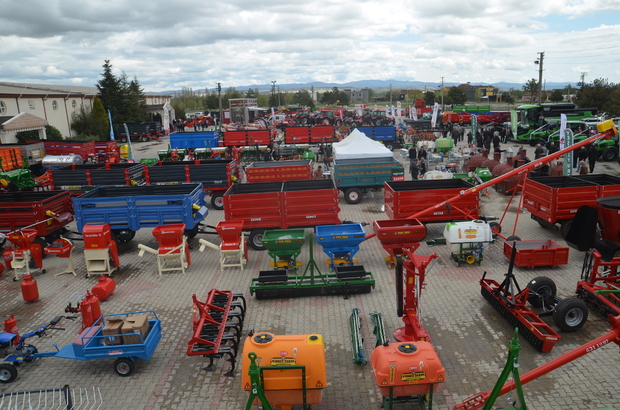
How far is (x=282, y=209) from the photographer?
43.3ft

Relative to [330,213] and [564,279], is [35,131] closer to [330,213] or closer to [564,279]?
[330,213]

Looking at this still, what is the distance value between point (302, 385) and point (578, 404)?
4081mm

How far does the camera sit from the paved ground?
697 cm

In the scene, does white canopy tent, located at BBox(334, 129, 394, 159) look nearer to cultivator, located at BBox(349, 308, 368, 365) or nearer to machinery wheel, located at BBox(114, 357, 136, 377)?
cultivator, located at BBox(349, 308, 368, 365)

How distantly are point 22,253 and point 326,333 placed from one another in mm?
8722

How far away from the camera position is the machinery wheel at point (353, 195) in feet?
59.9

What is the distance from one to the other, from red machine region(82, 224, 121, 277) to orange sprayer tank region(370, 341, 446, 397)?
8.56 meters

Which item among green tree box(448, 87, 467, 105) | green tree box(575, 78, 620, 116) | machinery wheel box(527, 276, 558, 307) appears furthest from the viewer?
green tree box(448, 87, 467, 105)

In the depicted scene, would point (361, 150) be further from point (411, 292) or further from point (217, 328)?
point (217, 328)

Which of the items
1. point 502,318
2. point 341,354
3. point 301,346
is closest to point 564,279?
point 502,318

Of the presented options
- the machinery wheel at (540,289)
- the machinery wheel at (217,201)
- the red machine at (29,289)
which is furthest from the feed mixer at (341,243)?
the machinery wheel at (217,201)

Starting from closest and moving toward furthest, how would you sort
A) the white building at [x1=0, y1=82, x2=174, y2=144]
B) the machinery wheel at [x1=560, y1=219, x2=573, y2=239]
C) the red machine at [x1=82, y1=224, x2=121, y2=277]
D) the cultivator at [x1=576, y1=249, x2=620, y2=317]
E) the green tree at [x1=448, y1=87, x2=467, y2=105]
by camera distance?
the cultivator at [x1=576, y1=249, x2=620, y2=317] → the red machine at [x1=82, y1=224, x2=121, y2=277] → the machinery wheel at [x1=560, y1=219, x2=573, y2=239] → the white building at [x1=0, y1=82, x2=174, y2=144] → the green tree at [x1=448, y1=87, x2=467, y2=105]

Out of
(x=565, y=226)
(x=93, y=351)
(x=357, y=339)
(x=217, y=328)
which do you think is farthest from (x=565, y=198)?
(x=93, y=351)

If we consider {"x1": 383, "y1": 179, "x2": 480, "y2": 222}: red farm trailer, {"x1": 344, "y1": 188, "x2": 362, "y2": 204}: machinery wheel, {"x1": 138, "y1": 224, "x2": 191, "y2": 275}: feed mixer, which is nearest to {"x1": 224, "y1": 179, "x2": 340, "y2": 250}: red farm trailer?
{"x1": 138, "y1": 224, "x2": 191, "y2": 275}: feed mixer
